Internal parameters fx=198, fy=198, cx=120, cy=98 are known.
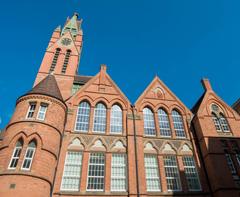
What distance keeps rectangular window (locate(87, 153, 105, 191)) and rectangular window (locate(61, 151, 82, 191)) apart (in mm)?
920

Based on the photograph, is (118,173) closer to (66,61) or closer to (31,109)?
(31,109)

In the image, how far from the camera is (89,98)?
21688 millimetres

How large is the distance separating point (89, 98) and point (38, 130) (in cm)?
690

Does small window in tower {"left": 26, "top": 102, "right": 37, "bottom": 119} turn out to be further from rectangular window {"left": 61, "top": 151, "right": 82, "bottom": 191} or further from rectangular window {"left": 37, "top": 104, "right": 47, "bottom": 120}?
rectangular window {"left": 61, "top": 151, "right": 82, "bottom": 191}

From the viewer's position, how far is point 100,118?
2072cm

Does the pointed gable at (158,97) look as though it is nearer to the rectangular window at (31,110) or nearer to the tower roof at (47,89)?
the tower roof at (47,89)

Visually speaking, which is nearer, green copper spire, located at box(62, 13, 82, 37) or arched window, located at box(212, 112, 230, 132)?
arched window, located at box(212, 112, 230, 132)

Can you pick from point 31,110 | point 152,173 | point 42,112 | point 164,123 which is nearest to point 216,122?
point 164,123

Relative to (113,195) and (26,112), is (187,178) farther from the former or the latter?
(26,112)

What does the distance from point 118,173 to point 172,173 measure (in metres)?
5.01

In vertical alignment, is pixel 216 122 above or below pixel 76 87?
below

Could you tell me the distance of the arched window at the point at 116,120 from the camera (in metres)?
20.1

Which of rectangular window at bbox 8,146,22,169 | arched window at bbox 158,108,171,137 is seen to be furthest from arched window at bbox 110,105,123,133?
rectangular window at bbox 8,146,22,169

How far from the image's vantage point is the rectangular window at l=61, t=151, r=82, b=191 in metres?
16.1
